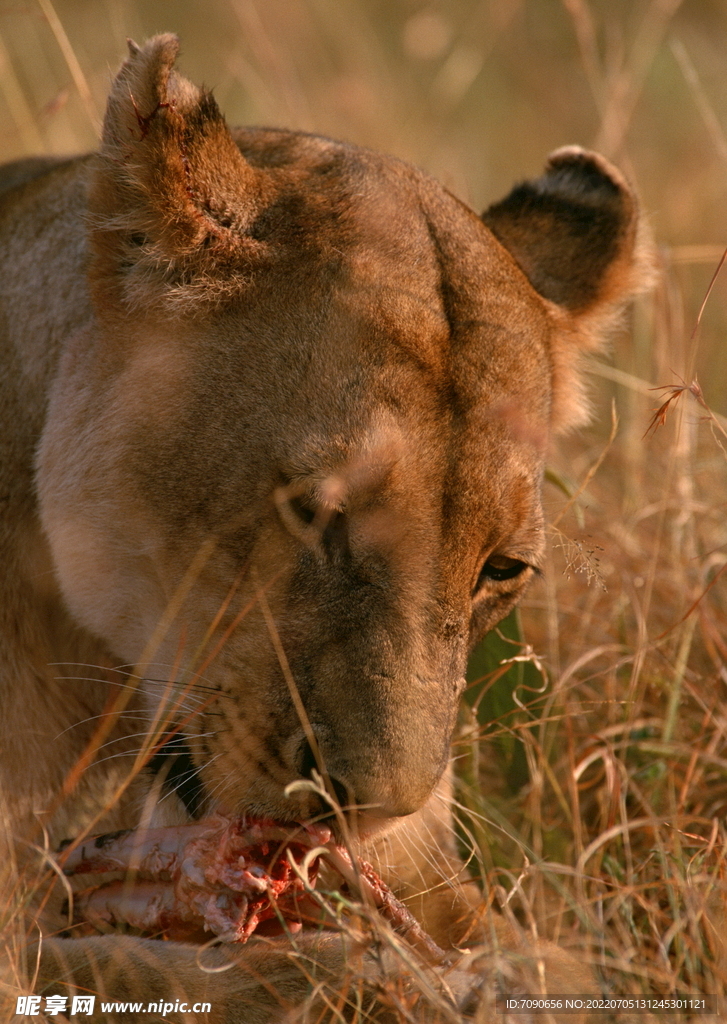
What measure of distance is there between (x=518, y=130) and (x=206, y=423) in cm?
671

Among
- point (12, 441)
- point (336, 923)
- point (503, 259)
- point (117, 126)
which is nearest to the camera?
point (336, 923)

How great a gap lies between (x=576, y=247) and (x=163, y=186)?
1242 millimetres

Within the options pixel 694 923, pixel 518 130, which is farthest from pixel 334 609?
pixel 518 130

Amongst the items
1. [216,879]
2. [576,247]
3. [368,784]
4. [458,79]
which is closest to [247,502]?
[368,784]

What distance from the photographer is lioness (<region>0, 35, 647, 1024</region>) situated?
213 centimetres

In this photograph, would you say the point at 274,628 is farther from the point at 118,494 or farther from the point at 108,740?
the point at 108,740

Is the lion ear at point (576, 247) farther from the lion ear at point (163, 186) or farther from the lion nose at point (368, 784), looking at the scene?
the lion nose at point (368, 784)

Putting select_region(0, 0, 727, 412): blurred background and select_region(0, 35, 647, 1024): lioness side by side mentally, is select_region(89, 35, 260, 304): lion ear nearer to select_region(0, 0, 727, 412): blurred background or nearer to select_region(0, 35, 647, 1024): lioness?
select_region(0, 35, 647, 1024): lioness

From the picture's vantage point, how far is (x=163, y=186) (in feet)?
7.34

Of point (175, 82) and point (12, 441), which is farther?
point (12, 441)

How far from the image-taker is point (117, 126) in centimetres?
226

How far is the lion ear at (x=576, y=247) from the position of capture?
9.87ft

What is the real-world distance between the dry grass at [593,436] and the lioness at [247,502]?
0.28m

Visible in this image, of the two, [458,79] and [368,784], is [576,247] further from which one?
[458,79]
